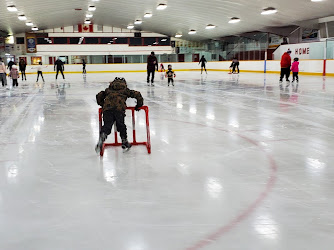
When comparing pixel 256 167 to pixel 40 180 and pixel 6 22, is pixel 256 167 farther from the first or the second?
pixel 6 22

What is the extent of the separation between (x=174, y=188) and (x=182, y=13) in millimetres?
23315

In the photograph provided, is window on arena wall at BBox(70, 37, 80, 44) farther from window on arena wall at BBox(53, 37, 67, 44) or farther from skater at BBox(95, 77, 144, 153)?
skater at BBox(95, 77, 144, 153)

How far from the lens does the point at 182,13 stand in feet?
81.4

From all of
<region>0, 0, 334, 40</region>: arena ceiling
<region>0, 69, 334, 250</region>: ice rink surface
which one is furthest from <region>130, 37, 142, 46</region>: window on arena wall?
<region>0, 69, 334, 250</region>: ice rink surface

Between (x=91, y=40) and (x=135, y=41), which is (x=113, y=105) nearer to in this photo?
(x=91, y=40)

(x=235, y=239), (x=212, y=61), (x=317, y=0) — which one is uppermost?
(x=317, y=0)

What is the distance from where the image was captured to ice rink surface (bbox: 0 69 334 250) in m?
2.08

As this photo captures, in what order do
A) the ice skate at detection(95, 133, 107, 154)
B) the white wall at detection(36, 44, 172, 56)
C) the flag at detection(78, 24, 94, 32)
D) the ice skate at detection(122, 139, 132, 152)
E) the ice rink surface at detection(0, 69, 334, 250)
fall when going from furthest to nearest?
the flag at detection(78, 24, 94, 32) → the white wall at detection(36, 44, 172, 56) → the ice skate at detection(122, 139, 132, 152) → the ice skate at detection(95, 133, 107, 154) → the ice rink surface at detection(0, 69, 334, 250)

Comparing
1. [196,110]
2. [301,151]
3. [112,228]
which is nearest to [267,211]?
[112,228]

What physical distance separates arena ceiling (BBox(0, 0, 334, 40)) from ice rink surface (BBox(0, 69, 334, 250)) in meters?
15.5

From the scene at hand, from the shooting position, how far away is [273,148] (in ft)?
13.7

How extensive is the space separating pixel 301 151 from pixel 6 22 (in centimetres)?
2736

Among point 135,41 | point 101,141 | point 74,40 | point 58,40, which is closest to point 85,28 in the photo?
point 74,40

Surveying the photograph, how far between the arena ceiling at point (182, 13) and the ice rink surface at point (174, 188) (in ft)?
50.8
